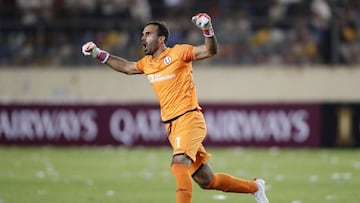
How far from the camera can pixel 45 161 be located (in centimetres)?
2212

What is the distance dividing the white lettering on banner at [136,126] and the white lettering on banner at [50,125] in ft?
1.92

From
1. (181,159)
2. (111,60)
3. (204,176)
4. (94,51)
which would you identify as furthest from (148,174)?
(181,159)

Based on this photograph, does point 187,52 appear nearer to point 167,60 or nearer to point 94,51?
point 167,60

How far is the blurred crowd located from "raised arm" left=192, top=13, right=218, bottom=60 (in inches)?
575

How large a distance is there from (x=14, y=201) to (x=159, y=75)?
3343mm

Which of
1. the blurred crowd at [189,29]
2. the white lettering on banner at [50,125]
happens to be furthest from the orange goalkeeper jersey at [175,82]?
the white lettering on banner at [50,125]

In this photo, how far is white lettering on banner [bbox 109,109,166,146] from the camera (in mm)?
26391

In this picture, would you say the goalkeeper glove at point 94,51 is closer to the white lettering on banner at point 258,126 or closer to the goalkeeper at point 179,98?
the goalkeeper at point 179,98

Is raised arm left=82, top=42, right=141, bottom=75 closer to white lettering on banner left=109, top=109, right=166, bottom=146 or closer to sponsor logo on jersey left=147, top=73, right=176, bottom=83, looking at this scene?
sponsor logo on jersey left=147, top=73, right=176, bottom=83

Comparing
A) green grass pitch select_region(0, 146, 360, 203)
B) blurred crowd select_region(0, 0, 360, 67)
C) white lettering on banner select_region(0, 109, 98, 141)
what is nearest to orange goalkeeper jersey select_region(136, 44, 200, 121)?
green grass pitch select_region(0, 146, 360, 203)

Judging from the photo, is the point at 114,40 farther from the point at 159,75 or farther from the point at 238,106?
the point at 159,75

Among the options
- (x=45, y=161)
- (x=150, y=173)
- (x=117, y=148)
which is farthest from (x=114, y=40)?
(x=150, y=173)

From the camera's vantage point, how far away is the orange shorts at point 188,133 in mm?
11047

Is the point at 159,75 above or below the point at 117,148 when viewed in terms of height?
above
